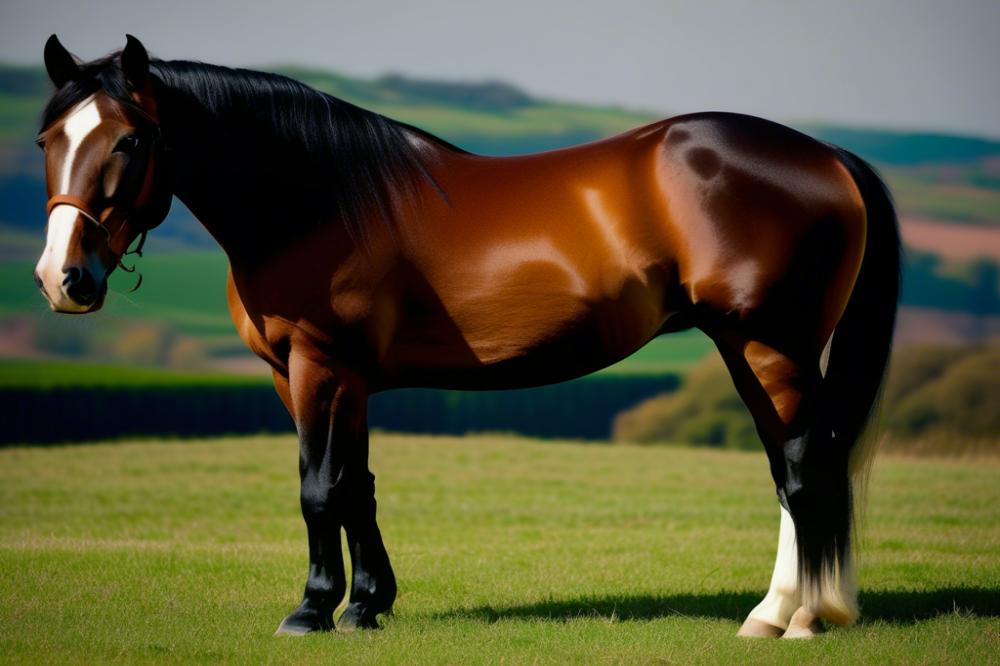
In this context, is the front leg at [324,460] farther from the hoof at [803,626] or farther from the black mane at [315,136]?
the hoof at [803,626]

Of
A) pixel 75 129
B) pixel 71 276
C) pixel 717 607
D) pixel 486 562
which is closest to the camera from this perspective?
pixel 71 276

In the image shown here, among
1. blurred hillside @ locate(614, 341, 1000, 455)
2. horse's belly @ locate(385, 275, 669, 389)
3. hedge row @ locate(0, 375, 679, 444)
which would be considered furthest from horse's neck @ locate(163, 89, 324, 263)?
blurred hillside @ locate(614, 341, 1000, 455)

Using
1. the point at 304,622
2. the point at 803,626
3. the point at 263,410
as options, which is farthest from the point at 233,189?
the point at 263,410

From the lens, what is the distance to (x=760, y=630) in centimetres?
562

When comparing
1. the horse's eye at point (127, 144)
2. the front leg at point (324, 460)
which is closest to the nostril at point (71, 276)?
the horse's eye at point (127, 144)

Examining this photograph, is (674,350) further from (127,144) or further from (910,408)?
(127,144)

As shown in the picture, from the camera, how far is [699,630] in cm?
580

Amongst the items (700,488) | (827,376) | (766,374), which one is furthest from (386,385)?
(700,488)

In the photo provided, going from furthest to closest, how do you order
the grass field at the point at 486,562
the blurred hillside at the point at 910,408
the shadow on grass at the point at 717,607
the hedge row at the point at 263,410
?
the blurred hillside at the point at 910,408 → the hedge row at the point at 263,410 → the shadow on grass at the point at 717,607 → the grass field at the point at 486,562

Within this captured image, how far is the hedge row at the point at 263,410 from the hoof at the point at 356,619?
47.0 feet

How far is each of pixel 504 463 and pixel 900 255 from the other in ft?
35.4

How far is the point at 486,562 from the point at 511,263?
335 cm

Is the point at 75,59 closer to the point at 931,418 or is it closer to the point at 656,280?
the point at 656,280

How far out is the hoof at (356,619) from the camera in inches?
226
